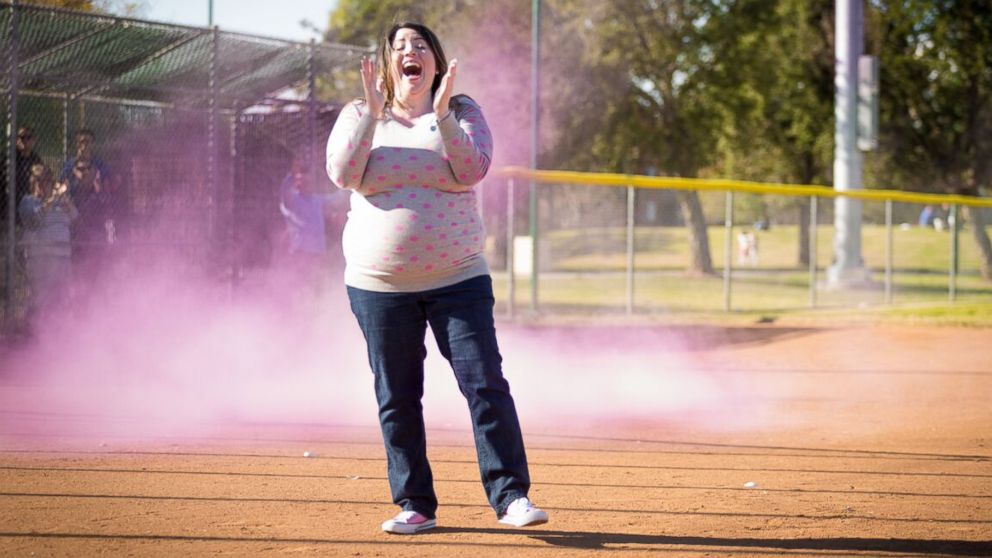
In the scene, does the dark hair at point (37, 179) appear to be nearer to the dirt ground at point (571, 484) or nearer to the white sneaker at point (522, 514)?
the dirt ground at point (571, 484)

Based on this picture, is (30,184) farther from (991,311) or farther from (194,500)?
(991,311)

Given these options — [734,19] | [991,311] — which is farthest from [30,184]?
[734,19]

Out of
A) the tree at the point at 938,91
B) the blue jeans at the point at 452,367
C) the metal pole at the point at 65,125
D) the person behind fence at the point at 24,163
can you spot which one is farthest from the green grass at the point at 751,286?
the blue jeans at the point at 452,367

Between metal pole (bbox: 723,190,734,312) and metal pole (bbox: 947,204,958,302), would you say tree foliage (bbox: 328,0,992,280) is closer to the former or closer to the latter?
metal pole (bbox: 947,204,958,302)

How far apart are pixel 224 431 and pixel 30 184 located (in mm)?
5620

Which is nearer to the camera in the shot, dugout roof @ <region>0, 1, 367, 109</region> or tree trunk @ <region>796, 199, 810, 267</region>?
dugout roof @ <region>0, 1, 367, 109</region>

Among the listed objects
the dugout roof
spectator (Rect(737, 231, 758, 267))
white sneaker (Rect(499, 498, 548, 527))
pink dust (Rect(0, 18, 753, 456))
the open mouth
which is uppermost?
the dugout roof

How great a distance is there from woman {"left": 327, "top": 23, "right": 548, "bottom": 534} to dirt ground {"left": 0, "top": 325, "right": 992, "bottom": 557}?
1.09 ft

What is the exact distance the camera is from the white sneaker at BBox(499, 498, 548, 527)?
14.8ft

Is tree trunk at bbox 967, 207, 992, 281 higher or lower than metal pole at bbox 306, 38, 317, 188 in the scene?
lower

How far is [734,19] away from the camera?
1308 inches

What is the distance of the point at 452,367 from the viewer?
180 inches

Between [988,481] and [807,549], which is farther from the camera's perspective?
[988,481]

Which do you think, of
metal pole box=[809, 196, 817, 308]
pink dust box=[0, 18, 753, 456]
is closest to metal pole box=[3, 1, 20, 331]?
pink dust box=[0, 18, 753, 456]
